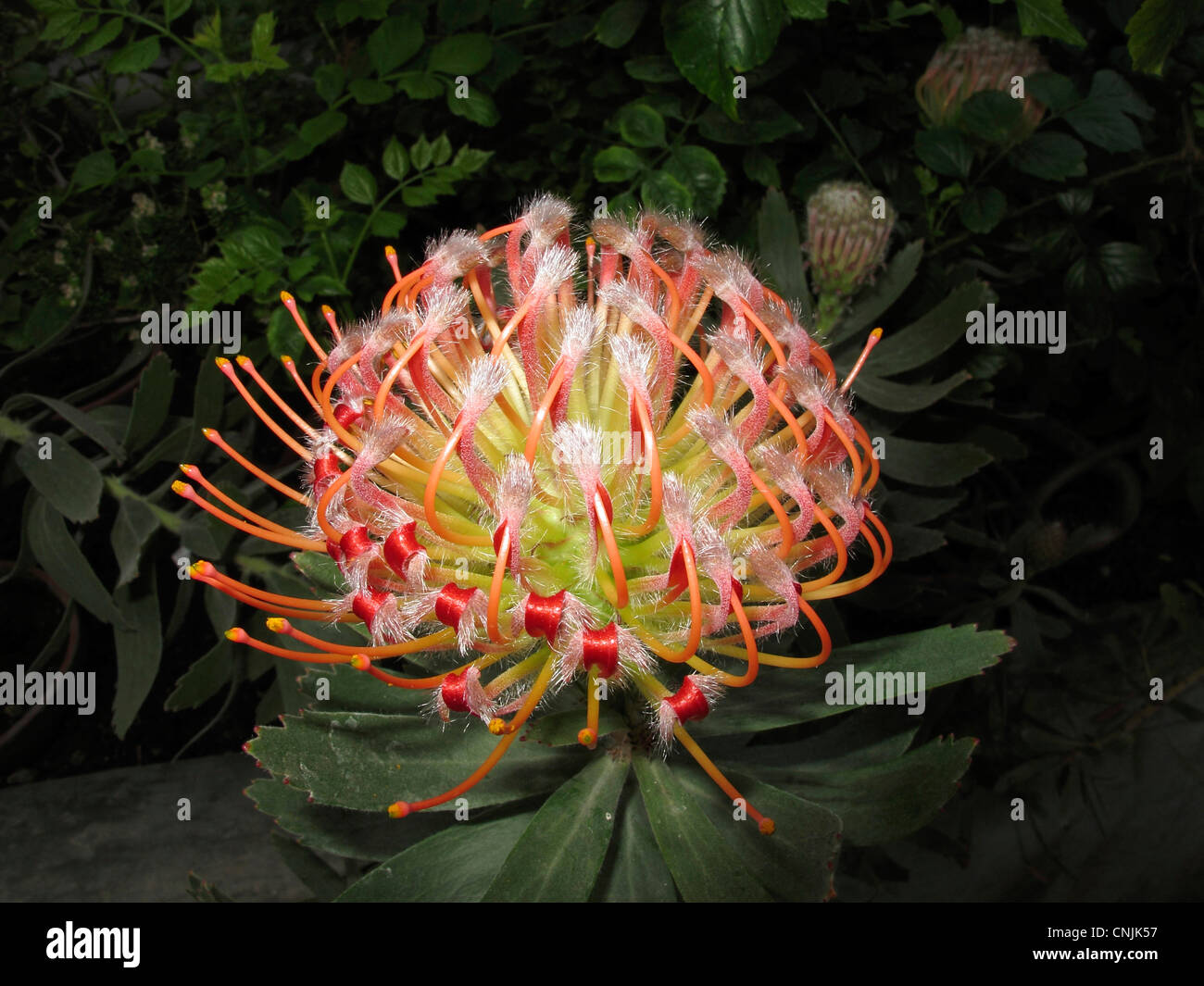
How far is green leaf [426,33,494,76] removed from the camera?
3.64 feet

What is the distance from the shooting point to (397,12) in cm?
118

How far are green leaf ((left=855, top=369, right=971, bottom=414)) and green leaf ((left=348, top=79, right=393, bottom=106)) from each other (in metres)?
0.72

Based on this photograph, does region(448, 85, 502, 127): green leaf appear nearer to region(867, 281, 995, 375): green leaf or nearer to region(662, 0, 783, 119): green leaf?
region(662, 0, 783, 119): green leaf

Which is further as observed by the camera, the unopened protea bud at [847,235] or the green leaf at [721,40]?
the unopened protea bud at [847,235]

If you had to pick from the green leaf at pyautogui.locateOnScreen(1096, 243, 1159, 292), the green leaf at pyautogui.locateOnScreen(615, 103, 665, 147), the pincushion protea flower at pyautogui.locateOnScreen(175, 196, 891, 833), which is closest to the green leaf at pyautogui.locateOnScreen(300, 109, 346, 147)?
the green leaf at pyautogui.locateOnScreen(615, 103, 665, 147)

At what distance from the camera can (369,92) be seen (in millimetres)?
1120

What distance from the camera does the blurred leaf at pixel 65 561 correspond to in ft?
3.42

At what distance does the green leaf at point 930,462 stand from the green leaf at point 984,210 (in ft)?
1.08

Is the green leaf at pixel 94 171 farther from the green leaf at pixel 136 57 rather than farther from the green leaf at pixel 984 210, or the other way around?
the green leaf at pixel 984 210

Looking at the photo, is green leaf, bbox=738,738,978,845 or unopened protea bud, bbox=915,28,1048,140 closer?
green leaf, bbox=738,738,978,845

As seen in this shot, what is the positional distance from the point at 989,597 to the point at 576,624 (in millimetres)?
1069

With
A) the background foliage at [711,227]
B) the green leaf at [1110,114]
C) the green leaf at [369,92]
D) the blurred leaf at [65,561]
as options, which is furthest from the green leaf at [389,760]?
the green leaf at [1110,114]
